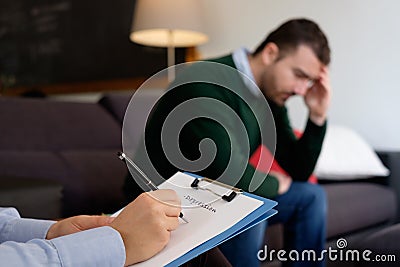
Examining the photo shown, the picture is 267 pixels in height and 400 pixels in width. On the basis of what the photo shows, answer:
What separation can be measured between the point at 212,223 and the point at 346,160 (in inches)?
54.3

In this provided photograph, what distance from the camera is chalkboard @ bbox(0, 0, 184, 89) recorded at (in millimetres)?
2830

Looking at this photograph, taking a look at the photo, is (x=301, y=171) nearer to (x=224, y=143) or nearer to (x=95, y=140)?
(x=224, y=143)

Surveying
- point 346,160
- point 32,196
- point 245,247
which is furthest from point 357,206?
point 32,196

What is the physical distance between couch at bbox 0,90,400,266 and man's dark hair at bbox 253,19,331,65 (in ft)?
1.18

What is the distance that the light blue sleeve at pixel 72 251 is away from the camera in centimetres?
45

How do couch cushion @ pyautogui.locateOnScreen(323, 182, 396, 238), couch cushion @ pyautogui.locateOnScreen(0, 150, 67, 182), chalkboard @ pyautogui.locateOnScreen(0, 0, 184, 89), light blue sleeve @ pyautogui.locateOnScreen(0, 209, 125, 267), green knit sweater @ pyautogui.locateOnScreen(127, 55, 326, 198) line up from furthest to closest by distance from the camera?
1. chalkboard @ pyautogui.locateOnScreen(0, 0, 184, 89)
2. couch cushion @ pyautogui.locateOnScreen(323, 182, 396, 238)
3. couch cushion @ pyautogui.locateOnScreen(0, 150, 67, 182)
4. green knit sweater @ pyautogui.locateOnScreen(127, 55, 326, 198)
5. light blue sleeve @ pyautogui.locateOnScreen(0, 209, 125, 267)

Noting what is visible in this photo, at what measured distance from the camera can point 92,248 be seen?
0.46 meters

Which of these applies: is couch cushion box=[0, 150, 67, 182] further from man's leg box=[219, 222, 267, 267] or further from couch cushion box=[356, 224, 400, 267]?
couch cushion box=[356, 224, 400, 267]

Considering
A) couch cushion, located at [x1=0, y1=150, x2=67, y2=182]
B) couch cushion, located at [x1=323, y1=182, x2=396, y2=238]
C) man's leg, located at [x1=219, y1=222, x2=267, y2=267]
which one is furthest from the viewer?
couch cushion, located at [x1=323, y1=182, x2=396, y2=238]

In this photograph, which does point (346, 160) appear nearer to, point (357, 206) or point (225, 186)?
point (357, 206)

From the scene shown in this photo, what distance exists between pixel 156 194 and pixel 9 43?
297 centimetres

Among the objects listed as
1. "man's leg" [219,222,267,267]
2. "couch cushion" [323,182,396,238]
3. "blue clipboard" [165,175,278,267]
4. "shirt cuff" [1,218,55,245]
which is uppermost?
"blue clipboard" [165,175,278,267]

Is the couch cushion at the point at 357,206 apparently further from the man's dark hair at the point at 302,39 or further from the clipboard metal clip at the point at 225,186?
the clipboard metal clip at the point at 225,186

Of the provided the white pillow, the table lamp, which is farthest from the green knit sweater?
the table lamp
